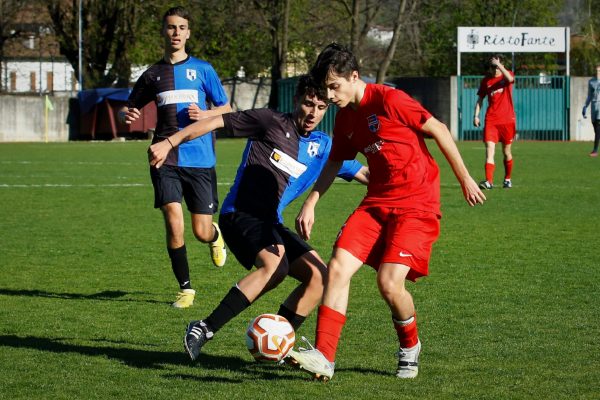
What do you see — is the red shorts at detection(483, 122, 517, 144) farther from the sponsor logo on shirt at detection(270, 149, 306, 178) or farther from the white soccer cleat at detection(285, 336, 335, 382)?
the white soccer cleat at detection(285, 336, 335, 382)

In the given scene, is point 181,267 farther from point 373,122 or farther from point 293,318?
point 373,122

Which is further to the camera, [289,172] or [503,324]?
[503,324]

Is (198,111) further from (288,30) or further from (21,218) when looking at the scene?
(288,30)

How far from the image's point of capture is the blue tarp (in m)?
40.0

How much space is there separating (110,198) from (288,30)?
3194 cm

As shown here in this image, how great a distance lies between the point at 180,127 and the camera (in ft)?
26.3

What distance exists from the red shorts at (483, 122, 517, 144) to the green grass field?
303 centimetres

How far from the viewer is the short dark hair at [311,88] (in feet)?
17.6

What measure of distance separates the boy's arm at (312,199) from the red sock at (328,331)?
1.76 ft

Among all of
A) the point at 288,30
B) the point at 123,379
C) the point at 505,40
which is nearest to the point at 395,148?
the point at 123,379

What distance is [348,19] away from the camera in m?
47.8

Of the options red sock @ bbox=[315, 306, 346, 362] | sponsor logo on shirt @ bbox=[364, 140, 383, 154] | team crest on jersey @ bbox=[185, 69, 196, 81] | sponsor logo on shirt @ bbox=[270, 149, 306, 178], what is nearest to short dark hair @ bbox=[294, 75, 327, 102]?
→ sponsor logo on shirt @ bbox=[364, 140, 383, 154]

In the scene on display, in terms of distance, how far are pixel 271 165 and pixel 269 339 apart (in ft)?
3.83

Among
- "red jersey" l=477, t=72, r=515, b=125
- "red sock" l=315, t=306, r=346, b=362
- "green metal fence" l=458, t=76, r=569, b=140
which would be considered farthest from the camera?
"green metal fence" l=458, t=76, r=569, b=140
